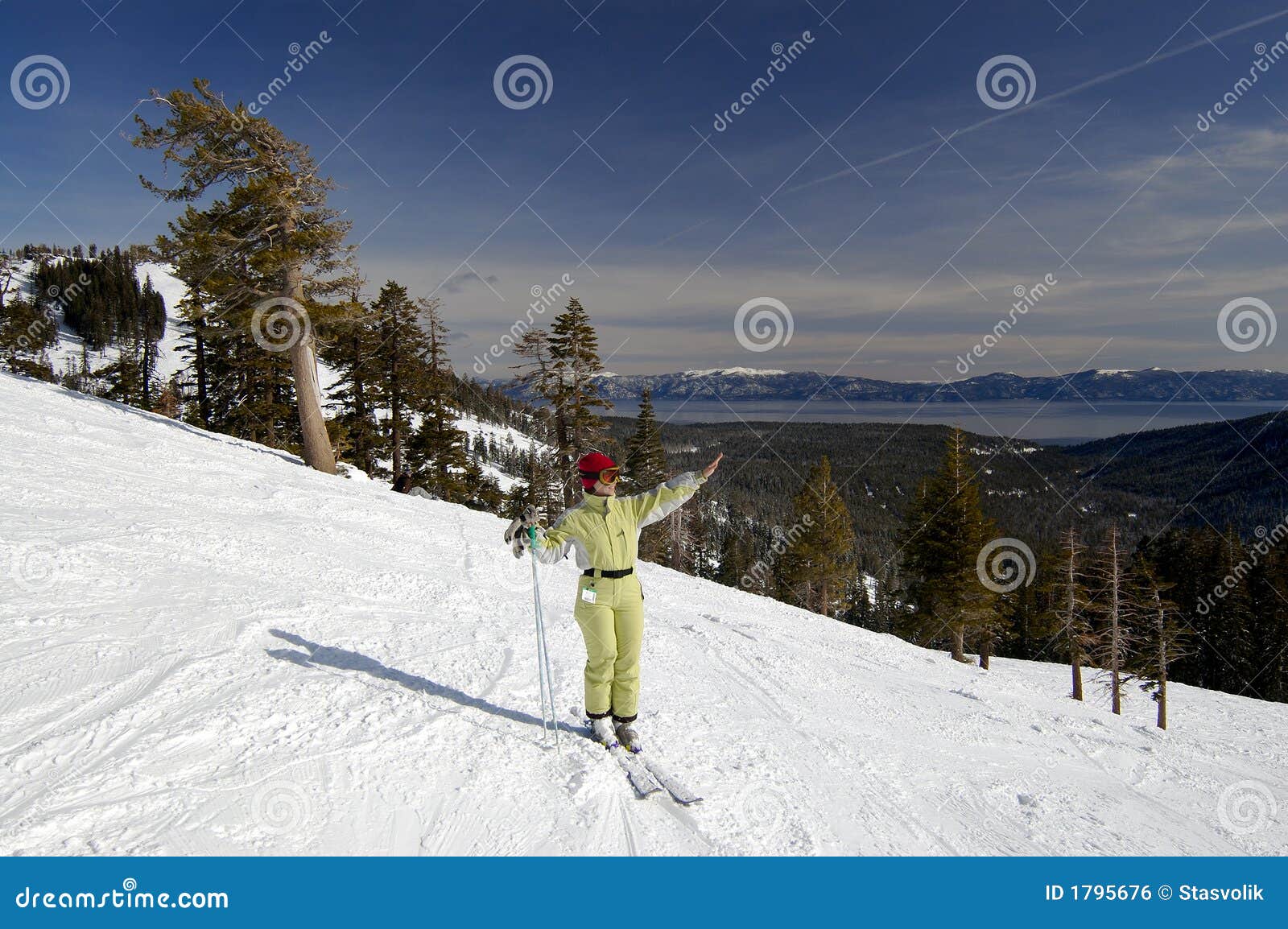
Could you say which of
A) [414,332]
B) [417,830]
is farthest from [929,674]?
[414,332]

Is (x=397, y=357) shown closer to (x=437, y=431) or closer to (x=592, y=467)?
(x=437, y=431)

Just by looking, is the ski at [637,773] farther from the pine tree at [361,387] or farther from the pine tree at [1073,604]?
the pine tree at [361,387]

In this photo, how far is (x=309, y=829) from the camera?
3.49 meters

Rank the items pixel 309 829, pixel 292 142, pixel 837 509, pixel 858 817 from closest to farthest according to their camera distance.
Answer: pixel 309 829 → pixel 858 817 → pixel 292 142 → pixel 837 509

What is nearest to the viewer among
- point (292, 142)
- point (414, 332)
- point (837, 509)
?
point (292, 142)

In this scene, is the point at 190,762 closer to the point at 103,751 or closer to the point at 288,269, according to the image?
the point at 103,751

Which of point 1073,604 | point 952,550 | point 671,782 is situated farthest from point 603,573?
point 952,550

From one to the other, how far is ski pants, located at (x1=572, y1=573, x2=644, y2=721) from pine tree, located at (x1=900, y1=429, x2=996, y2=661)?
28025mm

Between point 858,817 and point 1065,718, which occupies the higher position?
point 858,817

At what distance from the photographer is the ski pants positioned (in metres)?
4.93

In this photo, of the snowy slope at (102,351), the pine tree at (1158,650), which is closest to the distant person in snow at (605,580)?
the pine tree at (1158,650)

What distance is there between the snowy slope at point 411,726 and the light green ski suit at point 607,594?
496 mm

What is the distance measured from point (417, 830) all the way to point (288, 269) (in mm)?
18391

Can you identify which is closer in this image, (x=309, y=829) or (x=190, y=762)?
(x=309, y=829)
